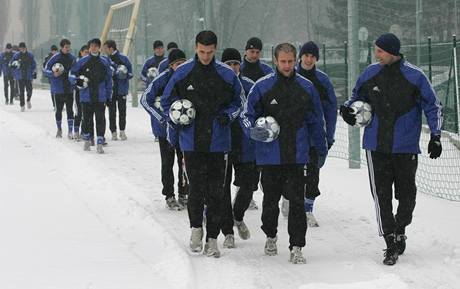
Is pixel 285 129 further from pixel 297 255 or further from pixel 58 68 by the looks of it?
pixel 58 68

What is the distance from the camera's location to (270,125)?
772cm

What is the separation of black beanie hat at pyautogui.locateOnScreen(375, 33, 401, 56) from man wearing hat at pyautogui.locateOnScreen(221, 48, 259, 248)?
155cm

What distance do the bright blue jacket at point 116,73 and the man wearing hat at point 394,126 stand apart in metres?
10.00

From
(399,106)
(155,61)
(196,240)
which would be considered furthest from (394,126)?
(155,61)

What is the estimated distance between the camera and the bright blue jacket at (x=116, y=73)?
17.8 metres

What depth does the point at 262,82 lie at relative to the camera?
A: 7.88 meters

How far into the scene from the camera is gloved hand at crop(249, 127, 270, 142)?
25.3ft

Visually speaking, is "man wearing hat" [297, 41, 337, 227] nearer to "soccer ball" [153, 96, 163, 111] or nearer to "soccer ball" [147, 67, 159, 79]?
"soccer ball" [153, 96, 163, 111]

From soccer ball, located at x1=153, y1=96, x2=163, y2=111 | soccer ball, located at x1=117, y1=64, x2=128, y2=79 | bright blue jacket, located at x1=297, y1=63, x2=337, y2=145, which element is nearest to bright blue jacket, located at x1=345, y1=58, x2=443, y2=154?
bright blue jacket, located at x1=297, y1=63, x2=337, y2=145

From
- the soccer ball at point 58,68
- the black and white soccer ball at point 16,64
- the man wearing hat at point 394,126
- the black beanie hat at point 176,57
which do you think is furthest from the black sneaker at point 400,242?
the black and white soccer ball at point 16,64

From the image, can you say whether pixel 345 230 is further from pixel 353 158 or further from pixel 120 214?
pixel 353 158

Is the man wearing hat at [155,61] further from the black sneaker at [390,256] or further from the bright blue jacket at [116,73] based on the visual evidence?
the black sneaker at [390,256]

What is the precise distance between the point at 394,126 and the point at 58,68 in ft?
38.8

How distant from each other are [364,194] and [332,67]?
46.3ft
